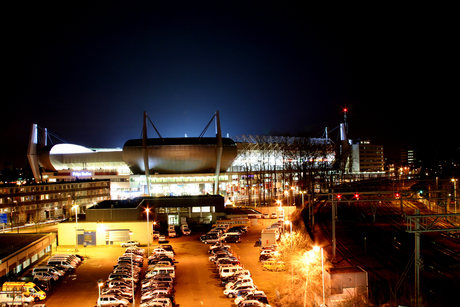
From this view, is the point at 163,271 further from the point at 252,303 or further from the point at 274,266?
the point at 252,303

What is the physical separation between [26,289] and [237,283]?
22.4ft

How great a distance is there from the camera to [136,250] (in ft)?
55.2

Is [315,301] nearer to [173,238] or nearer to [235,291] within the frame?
[235,291]

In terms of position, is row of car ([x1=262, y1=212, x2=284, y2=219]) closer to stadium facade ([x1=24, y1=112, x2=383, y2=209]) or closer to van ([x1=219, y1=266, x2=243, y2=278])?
stadium facade ([x1=24, y1=112, x2=383, y2=209])

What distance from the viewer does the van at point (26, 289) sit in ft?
35.8

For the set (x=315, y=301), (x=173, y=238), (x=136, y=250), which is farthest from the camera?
(x=173, y=238)

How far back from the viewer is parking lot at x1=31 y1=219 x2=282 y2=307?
36.0ft

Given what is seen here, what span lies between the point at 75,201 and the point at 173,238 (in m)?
18.6

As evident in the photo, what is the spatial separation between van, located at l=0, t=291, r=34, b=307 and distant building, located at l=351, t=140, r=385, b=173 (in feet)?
263

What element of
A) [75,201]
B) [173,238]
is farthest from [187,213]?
[75,201]

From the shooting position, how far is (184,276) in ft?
44.0

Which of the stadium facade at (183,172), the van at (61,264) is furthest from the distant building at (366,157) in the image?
the van at (61,264)

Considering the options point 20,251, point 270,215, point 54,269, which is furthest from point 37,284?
point 270,215

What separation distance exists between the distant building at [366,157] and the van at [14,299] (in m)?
80.1
